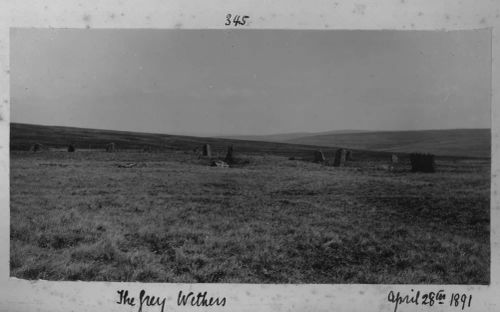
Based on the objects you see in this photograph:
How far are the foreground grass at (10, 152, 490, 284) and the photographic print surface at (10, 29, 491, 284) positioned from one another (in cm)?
1

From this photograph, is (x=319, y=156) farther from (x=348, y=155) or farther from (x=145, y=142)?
(x=145, y=142)

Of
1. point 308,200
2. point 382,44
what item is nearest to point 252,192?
point 308,200

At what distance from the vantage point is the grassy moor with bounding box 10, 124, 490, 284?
508 centimetres

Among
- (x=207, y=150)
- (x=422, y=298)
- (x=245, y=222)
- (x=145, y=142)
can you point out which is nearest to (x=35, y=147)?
(x=145, y=142)

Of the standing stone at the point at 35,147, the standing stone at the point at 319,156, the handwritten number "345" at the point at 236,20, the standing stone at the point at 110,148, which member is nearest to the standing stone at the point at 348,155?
the standing stone at the point at 319,156

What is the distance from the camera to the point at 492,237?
17.0 ft

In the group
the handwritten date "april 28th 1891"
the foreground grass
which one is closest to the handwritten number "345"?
the foreground grass

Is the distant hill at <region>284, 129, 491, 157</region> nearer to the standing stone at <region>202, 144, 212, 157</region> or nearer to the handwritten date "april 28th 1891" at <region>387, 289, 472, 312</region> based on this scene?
the standing stone at <region>202, 144, 212, 157</region>

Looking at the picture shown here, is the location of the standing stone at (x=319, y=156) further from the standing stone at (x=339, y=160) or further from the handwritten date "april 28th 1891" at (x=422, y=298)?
the handwritten date "april 28th 1891" at (x=422, y=298)

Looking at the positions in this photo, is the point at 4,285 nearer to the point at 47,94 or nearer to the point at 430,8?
the point at 47,94

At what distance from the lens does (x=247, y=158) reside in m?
5.51

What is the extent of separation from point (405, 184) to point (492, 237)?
1.11m

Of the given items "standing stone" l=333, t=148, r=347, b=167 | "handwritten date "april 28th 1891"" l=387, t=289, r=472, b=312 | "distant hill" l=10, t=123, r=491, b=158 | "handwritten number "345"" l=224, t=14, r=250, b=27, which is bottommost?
"handwritten date "april 28th 1891"" l=387, t=289, r=472, b=312

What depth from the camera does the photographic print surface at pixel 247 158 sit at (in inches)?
201
